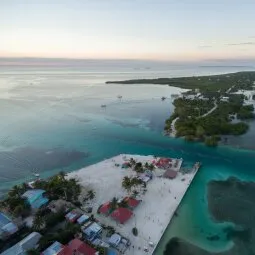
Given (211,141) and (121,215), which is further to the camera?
(211,141)

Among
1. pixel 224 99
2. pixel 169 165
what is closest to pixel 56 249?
pixel 169 165

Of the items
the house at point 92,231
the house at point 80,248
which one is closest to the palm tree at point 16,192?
the house at point 92,231

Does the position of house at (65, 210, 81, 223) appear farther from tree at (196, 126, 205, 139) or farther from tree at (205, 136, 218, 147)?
tree at (196, 126, 205, 139)

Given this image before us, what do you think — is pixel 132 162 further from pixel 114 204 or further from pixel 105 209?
pixel 105 209

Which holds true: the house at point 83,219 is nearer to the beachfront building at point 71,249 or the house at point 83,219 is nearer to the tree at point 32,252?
the beachfront building at point 71,249

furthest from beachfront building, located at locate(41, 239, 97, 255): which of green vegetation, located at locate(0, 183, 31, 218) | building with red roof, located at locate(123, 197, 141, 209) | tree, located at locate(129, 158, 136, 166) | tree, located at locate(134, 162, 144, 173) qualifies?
tree, located at locate(129, 158, 136, 166)

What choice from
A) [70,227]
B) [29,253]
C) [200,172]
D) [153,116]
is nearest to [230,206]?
[200,172]

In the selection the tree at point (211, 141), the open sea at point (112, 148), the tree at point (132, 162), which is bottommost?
the open sea at point (112, 148)
